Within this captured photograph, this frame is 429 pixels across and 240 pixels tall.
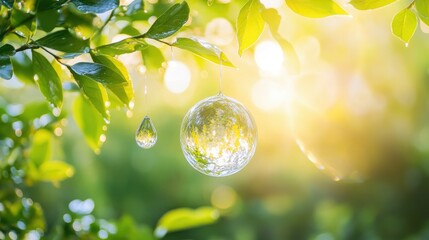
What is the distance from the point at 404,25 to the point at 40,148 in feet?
1.96

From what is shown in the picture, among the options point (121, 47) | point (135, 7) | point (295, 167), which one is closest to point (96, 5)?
point (121, 47)

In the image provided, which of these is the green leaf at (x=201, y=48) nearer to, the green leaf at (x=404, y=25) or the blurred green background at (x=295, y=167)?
the green leaf at (x=404, y=25)

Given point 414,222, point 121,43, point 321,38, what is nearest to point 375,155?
point 414,222

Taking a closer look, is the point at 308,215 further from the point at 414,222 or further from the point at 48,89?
the point at 48,89

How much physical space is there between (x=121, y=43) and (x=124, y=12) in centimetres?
17

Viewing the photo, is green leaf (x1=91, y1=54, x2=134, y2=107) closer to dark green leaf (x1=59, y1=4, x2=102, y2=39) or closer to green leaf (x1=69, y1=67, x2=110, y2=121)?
green leaf (x1=69, y1=67, x2=110, y2=121)

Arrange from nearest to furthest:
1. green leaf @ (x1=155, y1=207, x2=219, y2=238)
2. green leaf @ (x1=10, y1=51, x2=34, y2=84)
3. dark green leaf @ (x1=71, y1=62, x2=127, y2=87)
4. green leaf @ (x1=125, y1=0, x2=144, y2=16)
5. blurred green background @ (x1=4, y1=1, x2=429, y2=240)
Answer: dark green leaf @ (x1=71, y1=62, x2=127, y2=87) < green leaf @ (x1=125, y1=0, x2=144, y2=16) < green leaf @ (x1=10, y1=51, x2=34, y2=84) < green leaf @ (x1=155, y1=207, x2=219, y2=238) < blurred green background @ (x1=4, y1=1, x2=429, y2=240)

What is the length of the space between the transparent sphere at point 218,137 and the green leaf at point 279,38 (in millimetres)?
64

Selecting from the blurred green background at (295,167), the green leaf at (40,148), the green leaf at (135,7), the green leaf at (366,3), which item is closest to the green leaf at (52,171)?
the green leaf at (40,148)

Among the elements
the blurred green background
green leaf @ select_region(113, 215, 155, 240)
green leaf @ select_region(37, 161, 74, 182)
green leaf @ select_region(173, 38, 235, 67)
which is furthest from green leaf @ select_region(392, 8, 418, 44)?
the blurred green background

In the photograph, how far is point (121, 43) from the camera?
472 mm

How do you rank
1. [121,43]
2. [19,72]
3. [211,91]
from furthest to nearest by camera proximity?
1. [211,91]
2. [19,72]
3. [121,43]

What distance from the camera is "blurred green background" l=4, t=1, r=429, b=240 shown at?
12.0 feet

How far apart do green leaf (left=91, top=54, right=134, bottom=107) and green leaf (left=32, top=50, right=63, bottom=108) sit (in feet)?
0.13
